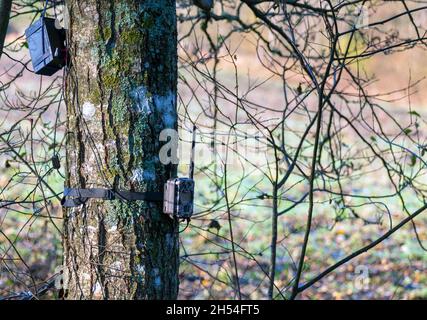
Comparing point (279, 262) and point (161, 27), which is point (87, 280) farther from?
point (279, 262)

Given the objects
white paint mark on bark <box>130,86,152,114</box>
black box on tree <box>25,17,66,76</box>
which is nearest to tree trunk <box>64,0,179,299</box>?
white paint mark on bark <box>130,86,152,114</box>

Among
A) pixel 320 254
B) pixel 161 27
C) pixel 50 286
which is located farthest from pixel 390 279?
pixel 161 27

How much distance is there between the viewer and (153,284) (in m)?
2.62

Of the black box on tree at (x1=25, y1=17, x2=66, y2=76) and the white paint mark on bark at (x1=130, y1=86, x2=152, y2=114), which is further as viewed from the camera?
the black box on tree at (x1=25, y1=17, x2=66, y2=76)

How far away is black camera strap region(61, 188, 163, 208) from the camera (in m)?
2.61

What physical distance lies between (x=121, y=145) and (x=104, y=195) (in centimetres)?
20

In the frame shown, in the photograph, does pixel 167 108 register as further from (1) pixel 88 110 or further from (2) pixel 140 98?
(1) pixel 88 110

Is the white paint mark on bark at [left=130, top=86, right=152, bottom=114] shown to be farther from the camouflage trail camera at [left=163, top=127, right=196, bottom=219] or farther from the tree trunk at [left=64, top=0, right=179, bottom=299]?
the camouflage trail camera at [left=163, top=127, right=196, bottom=219]

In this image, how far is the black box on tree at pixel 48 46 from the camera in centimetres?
274

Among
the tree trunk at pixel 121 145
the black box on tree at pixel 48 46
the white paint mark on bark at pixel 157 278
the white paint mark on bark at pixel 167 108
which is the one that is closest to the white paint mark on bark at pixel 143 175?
the tree trunk at pixel 121 145

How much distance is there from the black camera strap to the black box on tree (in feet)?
1.71

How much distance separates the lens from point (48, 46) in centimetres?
276
